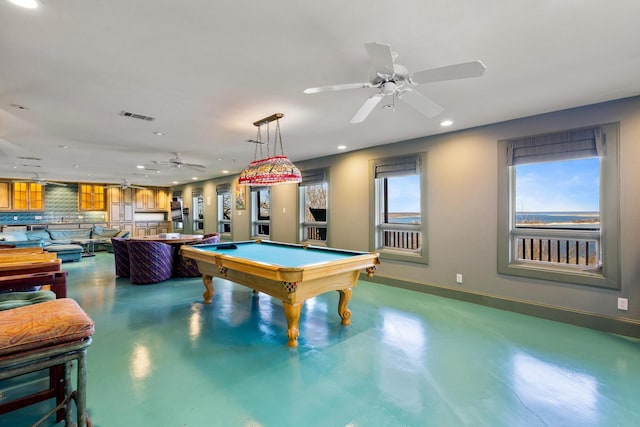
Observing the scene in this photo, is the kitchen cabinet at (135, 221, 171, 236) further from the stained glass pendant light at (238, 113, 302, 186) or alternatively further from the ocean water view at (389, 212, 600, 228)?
the ocean water view at (389, 212, 600, 228)

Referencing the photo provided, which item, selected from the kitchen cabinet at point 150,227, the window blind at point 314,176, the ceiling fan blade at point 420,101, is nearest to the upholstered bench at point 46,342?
the ceiling fan blade at point 420,101

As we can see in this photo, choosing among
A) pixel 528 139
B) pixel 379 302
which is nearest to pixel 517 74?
pixel 528 139

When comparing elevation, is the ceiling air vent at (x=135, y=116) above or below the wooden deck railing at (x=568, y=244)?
above

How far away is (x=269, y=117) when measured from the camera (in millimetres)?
3570

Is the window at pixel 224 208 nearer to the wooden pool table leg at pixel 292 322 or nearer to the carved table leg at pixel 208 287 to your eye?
the carved table leg at pixel 208 287

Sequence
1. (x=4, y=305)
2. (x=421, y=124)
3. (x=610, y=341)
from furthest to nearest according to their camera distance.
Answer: (x=421, y=124) → (x=610, y=341) → (x=4, y=305)

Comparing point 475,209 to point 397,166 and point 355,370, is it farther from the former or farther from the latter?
point 355,370

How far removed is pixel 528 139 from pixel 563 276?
168 centimetres

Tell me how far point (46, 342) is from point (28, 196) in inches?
455

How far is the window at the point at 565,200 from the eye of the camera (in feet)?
10.2

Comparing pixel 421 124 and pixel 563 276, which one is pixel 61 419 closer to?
pixel 421 124

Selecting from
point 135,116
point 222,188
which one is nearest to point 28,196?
point 222,188

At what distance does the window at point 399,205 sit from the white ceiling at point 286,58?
96 centimetres

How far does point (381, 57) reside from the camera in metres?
1.78
